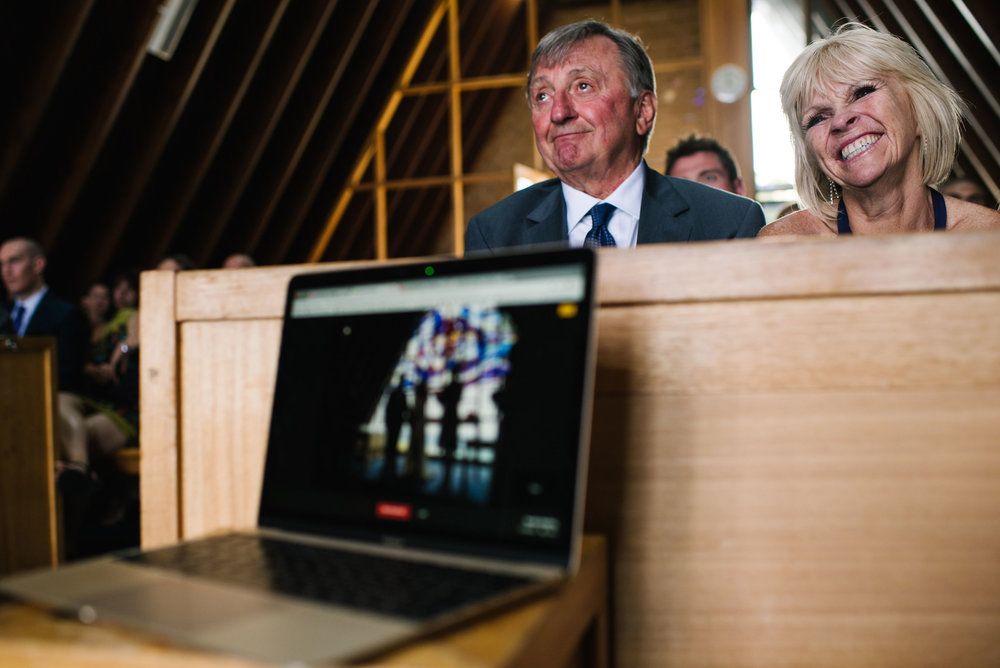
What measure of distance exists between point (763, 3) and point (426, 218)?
523 centimetres

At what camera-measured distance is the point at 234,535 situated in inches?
27.3

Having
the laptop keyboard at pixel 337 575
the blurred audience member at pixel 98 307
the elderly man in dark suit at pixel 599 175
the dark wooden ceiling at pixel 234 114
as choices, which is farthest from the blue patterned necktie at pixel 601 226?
the blurred audience member at pixel 98 307

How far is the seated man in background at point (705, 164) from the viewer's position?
2596 mm

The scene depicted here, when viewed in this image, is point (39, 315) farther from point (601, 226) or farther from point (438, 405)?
point (438, 405)

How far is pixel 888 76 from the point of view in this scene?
121 cm

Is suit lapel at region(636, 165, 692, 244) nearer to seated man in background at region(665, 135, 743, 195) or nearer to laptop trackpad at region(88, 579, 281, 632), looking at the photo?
laptop trackpad at region(88, 579, 281, 632)

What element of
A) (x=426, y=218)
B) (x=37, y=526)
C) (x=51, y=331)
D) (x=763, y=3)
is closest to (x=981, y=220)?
(x=37, y=526)

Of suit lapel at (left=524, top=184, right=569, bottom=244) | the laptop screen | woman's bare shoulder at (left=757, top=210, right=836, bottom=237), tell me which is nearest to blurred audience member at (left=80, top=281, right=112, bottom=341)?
suit lapel at (left=524, top=184, right=569, bottom=244)

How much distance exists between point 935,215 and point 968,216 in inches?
2.0

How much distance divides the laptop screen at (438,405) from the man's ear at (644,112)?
83 cm

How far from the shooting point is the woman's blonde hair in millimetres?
1210

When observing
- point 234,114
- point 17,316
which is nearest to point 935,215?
point 17,316

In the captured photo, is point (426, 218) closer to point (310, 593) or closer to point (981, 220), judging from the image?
point (981, 220)

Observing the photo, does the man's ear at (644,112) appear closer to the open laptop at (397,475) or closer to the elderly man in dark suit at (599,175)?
the elderly man in dark suit at (599,175)
